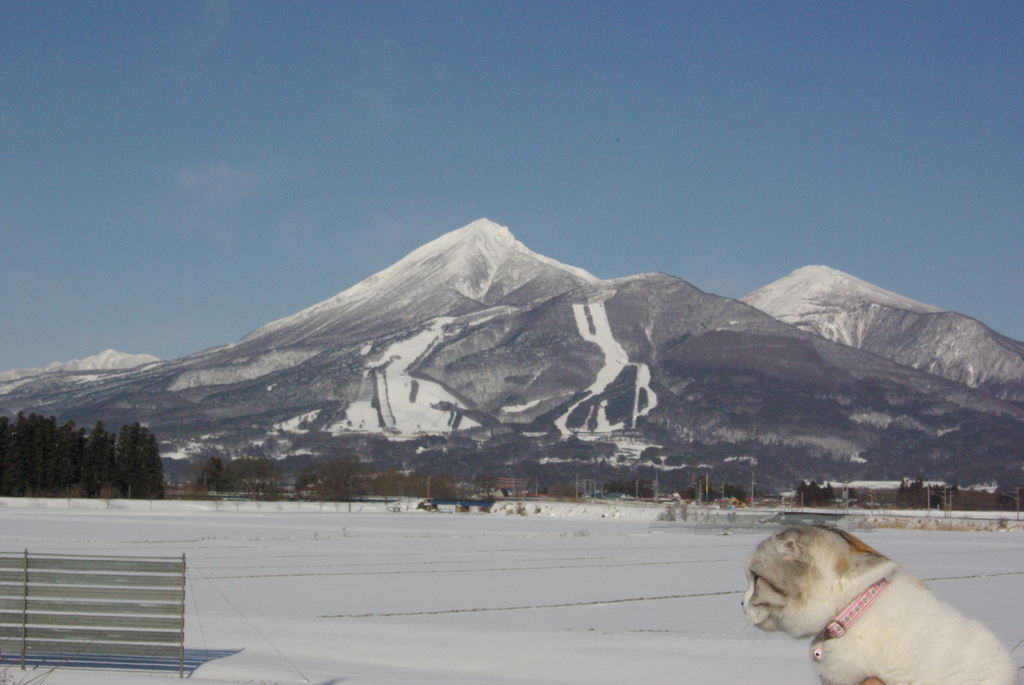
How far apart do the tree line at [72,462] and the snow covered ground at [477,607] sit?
69.4 meters

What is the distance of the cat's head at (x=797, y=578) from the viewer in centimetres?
293

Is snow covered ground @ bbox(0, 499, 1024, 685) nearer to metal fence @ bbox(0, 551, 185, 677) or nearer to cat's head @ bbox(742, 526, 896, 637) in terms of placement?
cat's head @ bbox(742, 526, 896, 637)

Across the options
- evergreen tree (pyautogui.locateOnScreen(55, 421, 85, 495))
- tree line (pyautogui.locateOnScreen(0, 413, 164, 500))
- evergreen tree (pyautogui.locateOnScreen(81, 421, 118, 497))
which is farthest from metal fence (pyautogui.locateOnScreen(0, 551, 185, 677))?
evergreen tree (pyautogui.locateOnScreen(81, 421, 118, 497))

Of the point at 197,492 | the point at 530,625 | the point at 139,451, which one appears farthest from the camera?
the point at 197,492

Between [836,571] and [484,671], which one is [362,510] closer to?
[484,671]

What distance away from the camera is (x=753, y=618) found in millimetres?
2934

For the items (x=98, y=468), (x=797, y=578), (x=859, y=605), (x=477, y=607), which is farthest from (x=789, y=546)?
(x=98, y=468)

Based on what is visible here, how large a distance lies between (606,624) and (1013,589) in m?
16.8

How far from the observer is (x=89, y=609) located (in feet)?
48.3

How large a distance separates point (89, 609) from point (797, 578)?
528 inches

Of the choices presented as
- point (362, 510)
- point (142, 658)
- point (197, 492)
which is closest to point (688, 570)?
point (142, 658)

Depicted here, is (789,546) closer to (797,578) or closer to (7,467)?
(797,578)

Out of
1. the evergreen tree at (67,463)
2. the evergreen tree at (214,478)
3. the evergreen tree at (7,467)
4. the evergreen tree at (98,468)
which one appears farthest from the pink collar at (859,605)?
the evergreen tree at (214,478)

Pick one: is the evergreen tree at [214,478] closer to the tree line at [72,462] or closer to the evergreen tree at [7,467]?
Result: the tree line at [72,462]
